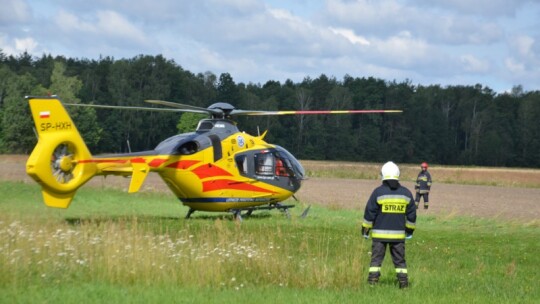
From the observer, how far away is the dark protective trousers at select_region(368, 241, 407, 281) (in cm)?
1241

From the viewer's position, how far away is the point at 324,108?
116875mm

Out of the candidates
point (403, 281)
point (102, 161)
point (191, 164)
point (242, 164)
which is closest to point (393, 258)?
point (403, 281)

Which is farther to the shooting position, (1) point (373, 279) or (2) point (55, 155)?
(2) point (55, 155)

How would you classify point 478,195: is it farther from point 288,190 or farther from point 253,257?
point 253,257

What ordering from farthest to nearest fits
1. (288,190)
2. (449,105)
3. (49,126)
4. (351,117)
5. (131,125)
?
1. (449,105)
2. (351,117)
3. (131,125)
4. (288,190)
5. (49,126)

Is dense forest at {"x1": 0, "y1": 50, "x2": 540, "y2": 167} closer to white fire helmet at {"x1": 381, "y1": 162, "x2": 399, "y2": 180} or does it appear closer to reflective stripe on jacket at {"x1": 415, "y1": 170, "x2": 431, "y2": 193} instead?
reflective stripe on jacket at {"x1": 415, "y1": 170, "x2": 431, "y2": 193}

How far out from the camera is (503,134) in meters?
115

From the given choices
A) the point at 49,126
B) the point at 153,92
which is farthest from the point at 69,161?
the point at 153,92

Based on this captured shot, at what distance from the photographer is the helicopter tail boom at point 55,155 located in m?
18.7

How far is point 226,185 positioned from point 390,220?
11.9 m

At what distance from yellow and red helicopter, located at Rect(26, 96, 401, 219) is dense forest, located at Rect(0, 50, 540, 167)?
168 feet

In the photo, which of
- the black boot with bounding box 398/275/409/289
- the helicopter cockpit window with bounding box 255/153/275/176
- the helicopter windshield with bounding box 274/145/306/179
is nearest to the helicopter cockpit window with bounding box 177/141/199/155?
the helicopter cockpit window with bounding box 255/153/275/176

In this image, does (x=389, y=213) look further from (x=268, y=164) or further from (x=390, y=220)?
(x=268, y=164)

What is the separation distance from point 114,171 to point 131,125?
188ft
